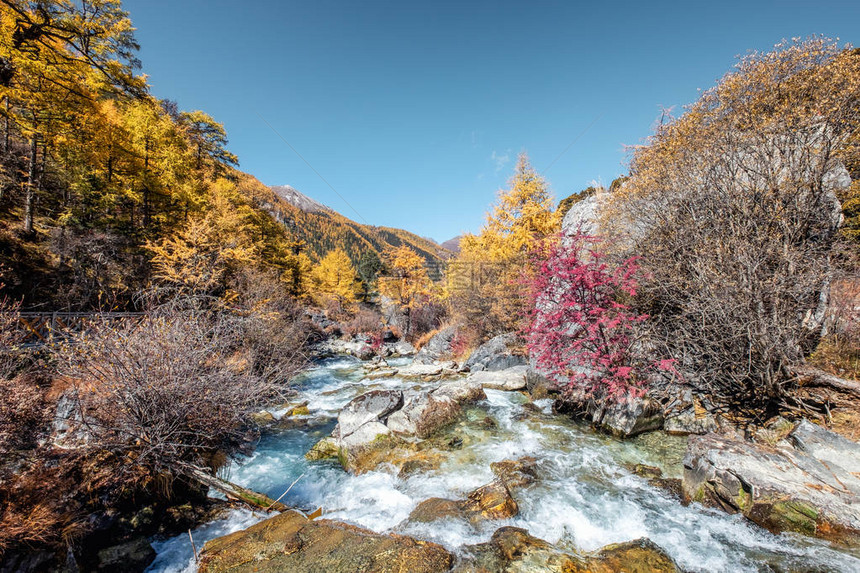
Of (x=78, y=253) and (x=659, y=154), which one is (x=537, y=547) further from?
(x=78, y=253)

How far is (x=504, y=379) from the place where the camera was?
38.7 feet

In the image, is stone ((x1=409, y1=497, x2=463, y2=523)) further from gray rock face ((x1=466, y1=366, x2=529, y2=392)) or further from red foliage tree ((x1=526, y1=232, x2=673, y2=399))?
gray rock face ((x1=466, y1=366, x2=529, y2=392))

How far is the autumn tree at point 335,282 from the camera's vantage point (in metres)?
38.4

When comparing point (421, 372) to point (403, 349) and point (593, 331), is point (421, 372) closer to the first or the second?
point (403, 349)

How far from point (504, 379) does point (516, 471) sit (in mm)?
5671

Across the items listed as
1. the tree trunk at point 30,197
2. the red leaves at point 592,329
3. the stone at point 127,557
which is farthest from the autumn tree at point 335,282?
the stone at point 127,557

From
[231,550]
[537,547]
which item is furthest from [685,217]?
[231,550]

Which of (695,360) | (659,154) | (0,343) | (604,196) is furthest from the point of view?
(604,196)

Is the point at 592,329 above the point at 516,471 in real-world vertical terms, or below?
above

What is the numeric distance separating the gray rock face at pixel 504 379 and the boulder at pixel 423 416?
10.1ft

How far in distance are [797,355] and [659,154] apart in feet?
20.7

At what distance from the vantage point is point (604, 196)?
12.7m

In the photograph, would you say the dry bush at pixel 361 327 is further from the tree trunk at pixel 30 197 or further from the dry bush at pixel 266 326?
the tree trunk at pixel 30 197

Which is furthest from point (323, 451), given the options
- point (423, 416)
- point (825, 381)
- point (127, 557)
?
point (825, 381)
